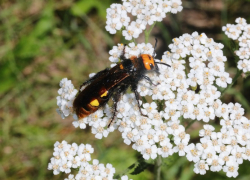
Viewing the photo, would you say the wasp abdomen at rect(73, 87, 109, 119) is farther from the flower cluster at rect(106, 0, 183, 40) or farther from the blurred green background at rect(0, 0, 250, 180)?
Result: the blurred green background at rect(0, 0, 250, 180)

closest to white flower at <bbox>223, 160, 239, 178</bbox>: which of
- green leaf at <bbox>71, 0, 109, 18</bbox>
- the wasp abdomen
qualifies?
the wasp abdomen

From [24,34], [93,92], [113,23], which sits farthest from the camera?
[24,34]

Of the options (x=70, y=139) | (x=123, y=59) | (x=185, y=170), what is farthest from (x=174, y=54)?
(x=70, y=139)

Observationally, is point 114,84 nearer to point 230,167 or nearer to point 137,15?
point 137,15

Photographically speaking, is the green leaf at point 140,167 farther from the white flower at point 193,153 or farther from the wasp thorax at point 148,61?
the wasp thorax at point 148,61

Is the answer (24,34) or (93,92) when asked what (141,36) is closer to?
(24,34)

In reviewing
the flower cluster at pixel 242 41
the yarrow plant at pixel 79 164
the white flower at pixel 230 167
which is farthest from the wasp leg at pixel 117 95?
the flower cluster at pixel 242 41
